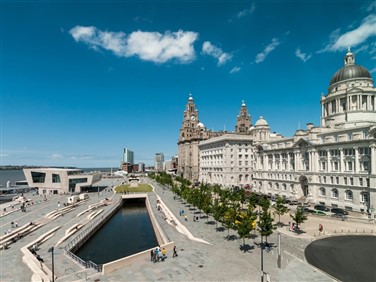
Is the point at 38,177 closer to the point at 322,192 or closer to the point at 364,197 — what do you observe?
the point at 322,192

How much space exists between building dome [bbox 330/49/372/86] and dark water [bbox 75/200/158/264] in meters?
74.6

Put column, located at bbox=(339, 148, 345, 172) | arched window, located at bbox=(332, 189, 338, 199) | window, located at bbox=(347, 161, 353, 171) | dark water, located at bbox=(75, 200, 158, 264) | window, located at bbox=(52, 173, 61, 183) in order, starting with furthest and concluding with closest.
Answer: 1. window, located at bbox=(52, 173, 61, 183)
2. arched window, located at bbox=(332, 189, 338, 199)
3. column, located at bbox=(339, 148, 345, 172)
4. window, located at bbox=(347, 161, 353, 171)
5. dark water, located at bbox=(75, 200, 158, 264)

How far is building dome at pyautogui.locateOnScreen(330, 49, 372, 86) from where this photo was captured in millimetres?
77938

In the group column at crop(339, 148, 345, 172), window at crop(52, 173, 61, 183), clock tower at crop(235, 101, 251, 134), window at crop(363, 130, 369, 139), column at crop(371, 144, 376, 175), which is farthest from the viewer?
clock tower at crop(235, 101, 251, 134)

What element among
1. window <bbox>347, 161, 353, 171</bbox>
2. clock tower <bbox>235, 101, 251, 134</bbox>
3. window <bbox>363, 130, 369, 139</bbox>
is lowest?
window <bbox>347, 161, 353, 171</bbox>

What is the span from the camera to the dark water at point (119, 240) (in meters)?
39.5

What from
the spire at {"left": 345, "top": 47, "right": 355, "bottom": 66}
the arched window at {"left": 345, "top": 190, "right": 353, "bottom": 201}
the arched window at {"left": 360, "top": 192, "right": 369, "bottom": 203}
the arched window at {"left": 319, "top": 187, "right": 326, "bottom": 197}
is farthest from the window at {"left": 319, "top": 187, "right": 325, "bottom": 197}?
the spire at {"left": 345, "top": 47, "right": 355, "bottom": 66}

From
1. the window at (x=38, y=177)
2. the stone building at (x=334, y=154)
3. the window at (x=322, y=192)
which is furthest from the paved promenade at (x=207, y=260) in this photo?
the window at (x=38, y=177)

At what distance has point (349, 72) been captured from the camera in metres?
79.2

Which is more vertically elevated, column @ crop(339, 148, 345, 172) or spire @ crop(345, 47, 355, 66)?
spire @ crop(345, 47, 355, 66)

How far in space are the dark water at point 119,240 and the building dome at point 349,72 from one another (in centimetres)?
7460

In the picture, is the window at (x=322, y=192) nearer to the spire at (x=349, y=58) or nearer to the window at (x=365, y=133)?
the window at (x=365, y=133)

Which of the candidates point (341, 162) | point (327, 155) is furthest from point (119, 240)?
point (327, 155)

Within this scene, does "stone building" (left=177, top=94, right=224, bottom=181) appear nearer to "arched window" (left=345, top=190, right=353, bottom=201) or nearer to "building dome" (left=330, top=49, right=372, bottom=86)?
"building dome" (left=330, top=49, right=372, bottom=86)
